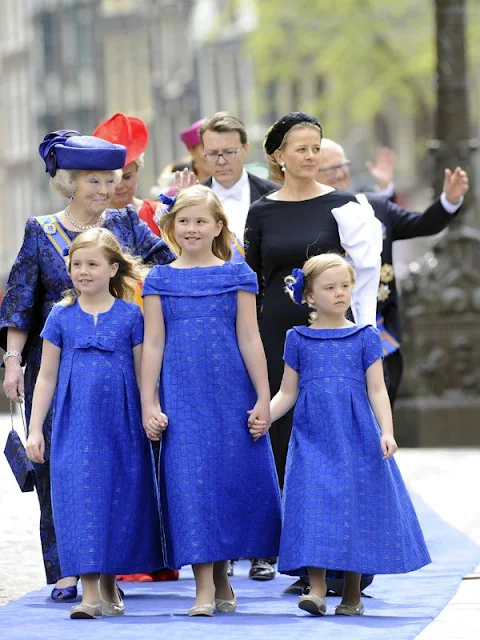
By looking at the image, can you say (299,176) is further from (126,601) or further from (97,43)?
(97,43)

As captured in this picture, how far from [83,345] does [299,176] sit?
55.4 inches

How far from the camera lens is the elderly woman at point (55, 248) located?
27.2 ft

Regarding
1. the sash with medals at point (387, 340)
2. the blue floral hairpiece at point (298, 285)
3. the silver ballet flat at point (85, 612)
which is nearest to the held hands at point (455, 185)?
the sash with medals at point (387, 340)

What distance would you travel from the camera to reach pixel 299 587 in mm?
8586

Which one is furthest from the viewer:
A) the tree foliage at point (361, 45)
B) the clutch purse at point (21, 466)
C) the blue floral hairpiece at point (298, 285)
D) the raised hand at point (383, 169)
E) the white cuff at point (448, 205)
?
the tree foliage at point (361, 45)

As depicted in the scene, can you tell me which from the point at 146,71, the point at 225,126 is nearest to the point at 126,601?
the point at 225,126

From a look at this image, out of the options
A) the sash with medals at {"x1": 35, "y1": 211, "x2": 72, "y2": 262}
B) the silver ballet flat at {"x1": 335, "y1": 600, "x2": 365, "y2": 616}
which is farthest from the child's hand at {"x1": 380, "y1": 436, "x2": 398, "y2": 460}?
the sash with medals at {"x1": 35, "y1": 211, "x2": 72, "y2": 262}

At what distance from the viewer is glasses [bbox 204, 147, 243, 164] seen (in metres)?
9.59

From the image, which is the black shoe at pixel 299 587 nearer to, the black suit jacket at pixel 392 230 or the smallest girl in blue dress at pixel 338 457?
the smallest girl in blue dress at pixel 338 457

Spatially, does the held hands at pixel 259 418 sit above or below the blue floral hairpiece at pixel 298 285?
below

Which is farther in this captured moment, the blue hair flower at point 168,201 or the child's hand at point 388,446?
the blue hair flower at point 168,201

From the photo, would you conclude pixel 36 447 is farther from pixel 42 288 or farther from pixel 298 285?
pixel 298 285

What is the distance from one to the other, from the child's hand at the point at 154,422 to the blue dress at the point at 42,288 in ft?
2.34

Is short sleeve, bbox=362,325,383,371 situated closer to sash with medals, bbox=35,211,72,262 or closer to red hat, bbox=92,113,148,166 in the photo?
sash with medals, bbox=35,211,72,262
